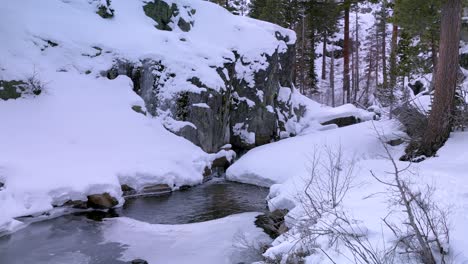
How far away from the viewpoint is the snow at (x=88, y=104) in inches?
388

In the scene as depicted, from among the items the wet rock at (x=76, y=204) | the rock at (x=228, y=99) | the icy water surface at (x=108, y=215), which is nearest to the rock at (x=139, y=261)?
the icy water surface at (x=108, y=215)

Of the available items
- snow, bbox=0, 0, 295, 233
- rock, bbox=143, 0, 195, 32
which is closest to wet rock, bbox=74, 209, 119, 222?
snow, bbox=0, 0, 295, 233

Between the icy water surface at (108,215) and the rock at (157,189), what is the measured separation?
31cm

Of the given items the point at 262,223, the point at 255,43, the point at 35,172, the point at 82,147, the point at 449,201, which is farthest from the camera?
the point at 255,43

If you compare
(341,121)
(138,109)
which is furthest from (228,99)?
(341,121)

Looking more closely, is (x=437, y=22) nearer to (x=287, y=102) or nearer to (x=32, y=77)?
(x=287, y=102)

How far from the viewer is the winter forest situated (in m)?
5.73

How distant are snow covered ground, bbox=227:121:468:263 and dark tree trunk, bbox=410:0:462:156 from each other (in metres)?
0.42

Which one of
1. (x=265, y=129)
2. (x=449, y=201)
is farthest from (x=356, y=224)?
(x=265, y=129)

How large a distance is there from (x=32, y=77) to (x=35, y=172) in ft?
15.0

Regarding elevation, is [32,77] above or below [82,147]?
above

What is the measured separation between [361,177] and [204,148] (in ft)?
25.2

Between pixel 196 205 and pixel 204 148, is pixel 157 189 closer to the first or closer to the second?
pixel 196 205

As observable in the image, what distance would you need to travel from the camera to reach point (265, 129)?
18.4 meters
